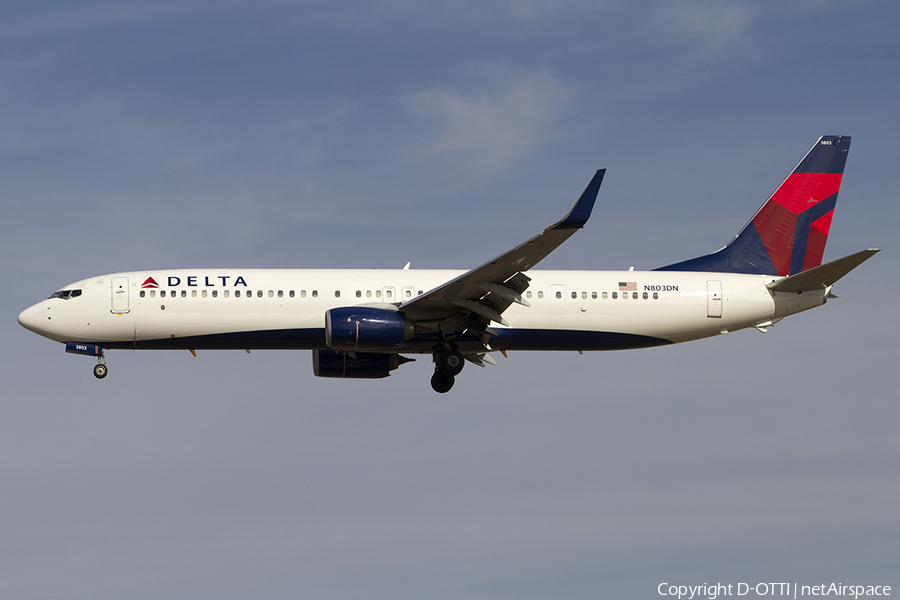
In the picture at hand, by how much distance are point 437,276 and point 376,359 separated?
12.7 ft

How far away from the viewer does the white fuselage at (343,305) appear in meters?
30.6

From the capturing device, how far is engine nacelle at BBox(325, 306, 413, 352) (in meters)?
28.8

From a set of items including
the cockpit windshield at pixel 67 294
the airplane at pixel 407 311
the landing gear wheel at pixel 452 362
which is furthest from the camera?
the cockpit windshield at pixel 67 294

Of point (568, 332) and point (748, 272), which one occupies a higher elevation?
point (748, 272)

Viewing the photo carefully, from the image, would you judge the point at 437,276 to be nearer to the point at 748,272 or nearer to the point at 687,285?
the point at 687,285

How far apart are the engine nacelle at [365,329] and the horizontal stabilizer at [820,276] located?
12.6 meters

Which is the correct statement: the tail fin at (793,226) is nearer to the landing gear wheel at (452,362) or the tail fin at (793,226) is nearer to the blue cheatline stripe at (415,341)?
the blue cheatline stripe at (415,341)

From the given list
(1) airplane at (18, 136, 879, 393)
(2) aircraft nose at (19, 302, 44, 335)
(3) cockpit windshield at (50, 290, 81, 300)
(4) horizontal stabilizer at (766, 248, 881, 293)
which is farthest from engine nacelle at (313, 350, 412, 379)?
(4) horizontal stabilizer at (766, 248, 881, 293)

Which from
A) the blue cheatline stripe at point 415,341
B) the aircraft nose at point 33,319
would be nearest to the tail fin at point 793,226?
the blue cheatline stripe at point 415,341

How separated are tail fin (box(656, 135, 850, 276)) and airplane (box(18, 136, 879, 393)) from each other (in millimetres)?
1310

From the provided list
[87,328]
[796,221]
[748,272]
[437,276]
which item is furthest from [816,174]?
[87,328]

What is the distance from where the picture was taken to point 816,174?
36.1m

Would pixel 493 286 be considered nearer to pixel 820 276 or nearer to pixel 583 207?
pixel 583 207

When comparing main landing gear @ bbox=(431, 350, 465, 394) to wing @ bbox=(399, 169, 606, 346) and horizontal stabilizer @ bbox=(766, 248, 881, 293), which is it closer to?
wing @ bbox=(399, 169, 606, 346)
